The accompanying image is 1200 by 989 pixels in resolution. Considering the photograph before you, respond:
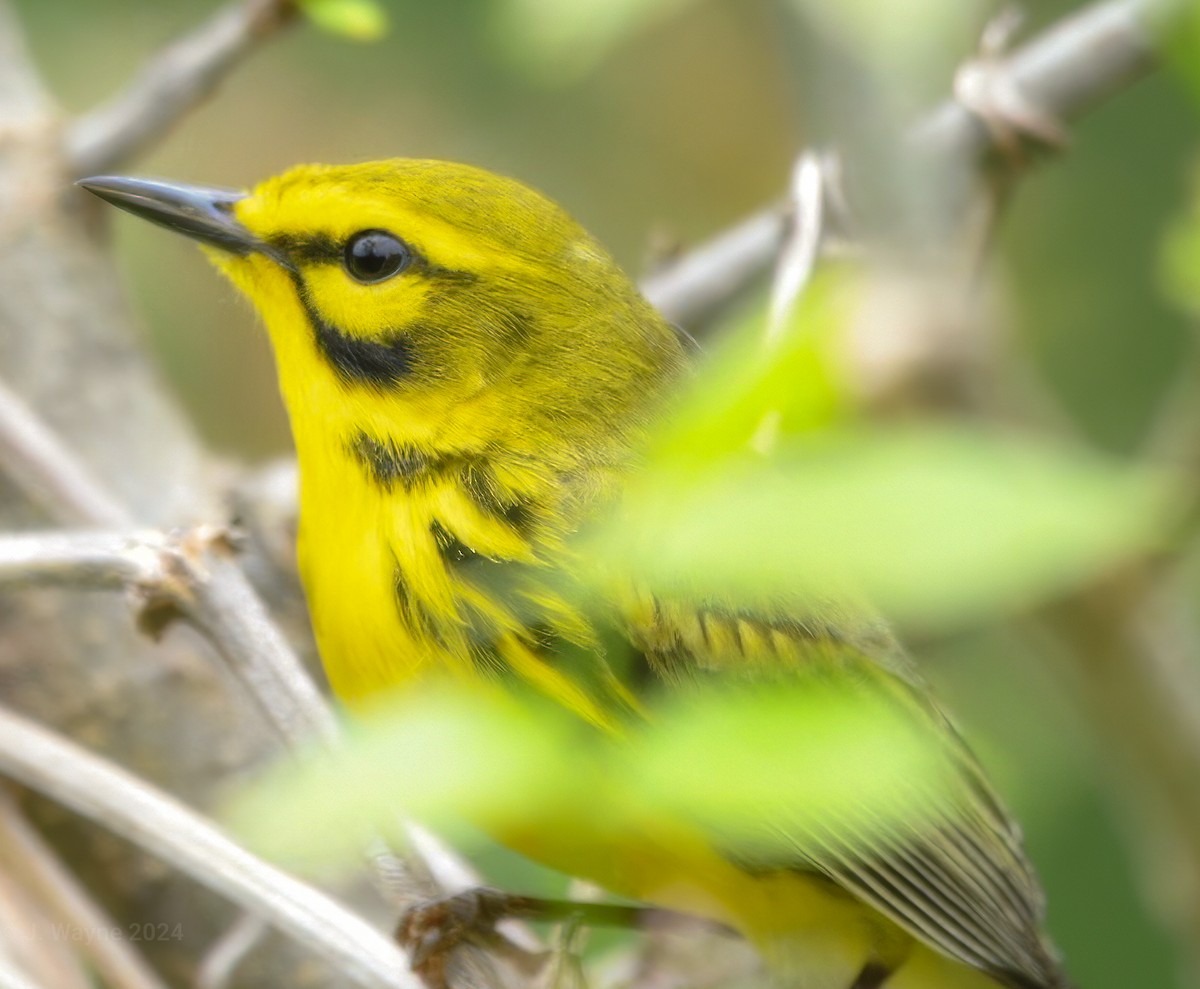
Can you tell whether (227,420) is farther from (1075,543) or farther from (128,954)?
(1075,543)

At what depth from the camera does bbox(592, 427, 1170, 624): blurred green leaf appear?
0.93 meters

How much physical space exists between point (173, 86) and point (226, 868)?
1.70 metres

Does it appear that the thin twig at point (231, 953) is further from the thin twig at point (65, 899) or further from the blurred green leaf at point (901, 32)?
the blurred green leaf at point (901, 32)

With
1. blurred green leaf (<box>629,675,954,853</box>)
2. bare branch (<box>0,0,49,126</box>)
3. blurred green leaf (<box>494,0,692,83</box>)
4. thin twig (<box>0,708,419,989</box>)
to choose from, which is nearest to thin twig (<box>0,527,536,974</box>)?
thin twig (<box>0,708,419,989</box>)

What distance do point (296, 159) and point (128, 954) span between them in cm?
379

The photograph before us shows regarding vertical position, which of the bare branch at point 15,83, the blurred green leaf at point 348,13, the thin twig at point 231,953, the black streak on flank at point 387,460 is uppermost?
the bare branch at point 15,83

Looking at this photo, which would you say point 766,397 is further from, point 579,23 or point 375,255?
point 375,255

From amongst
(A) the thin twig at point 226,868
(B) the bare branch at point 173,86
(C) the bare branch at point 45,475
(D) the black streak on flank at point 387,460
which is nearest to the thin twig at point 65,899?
(A) the thin twig at point 226,868

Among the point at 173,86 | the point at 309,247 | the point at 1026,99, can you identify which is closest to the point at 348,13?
the point at 309,247

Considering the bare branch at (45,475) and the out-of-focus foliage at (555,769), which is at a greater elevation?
the bare branch at (45,475)

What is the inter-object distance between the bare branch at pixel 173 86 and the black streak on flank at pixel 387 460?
32.3 inches

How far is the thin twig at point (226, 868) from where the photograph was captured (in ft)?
6.84

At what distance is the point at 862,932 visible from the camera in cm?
287

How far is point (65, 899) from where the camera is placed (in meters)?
2.69
